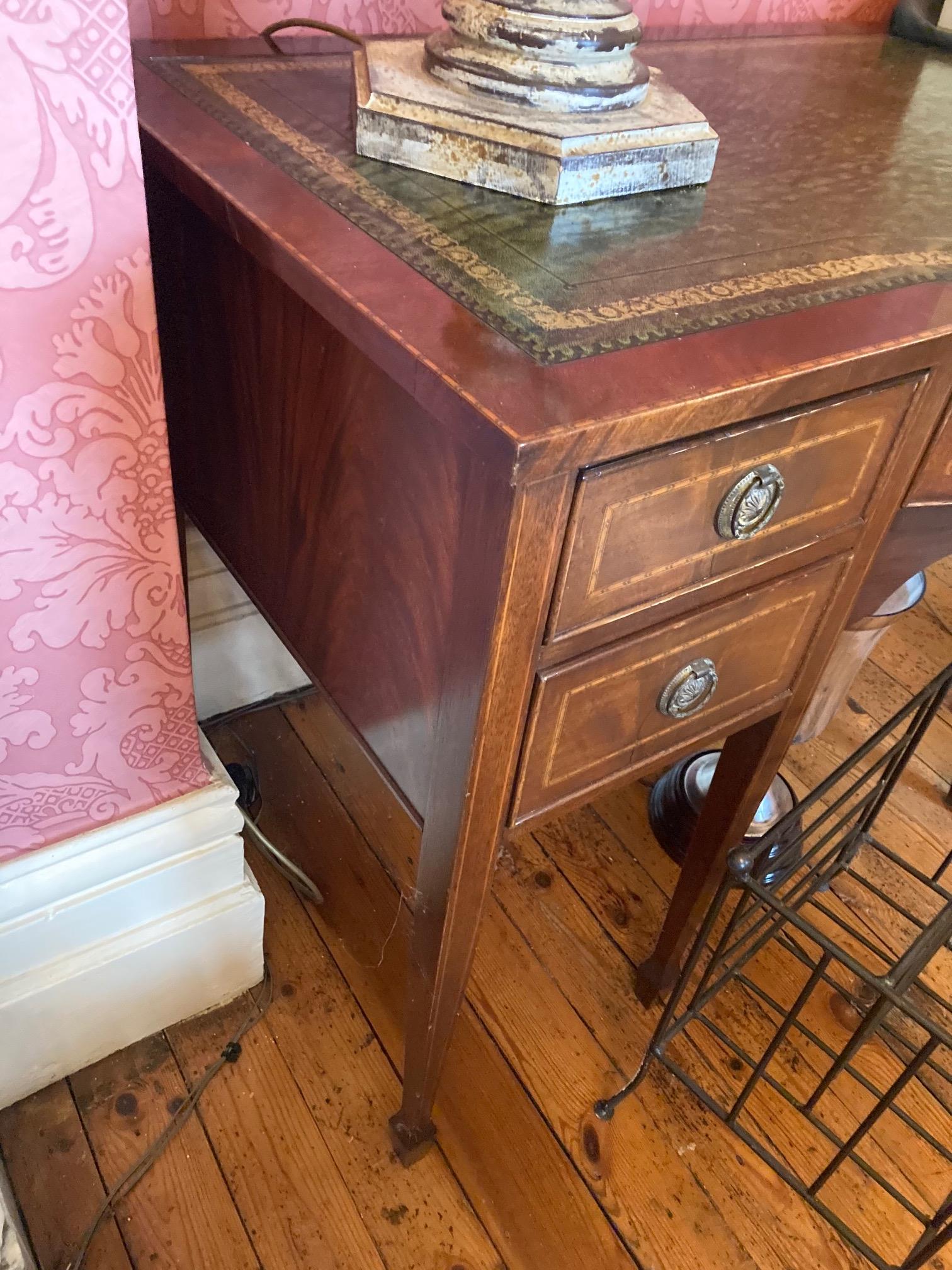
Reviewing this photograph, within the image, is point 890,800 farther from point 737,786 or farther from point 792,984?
point 737,786

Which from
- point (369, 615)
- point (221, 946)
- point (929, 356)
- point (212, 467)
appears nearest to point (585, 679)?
point (369, 615)

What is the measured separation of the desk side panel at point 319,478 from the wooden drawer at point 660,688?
73mm

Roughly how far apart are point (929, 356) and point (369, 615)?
377mm

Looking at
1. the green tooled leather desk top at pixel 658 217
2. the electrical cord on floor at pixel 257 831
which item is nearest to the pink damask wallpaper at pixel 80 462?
the green tooled leather desk top at pixel 658 217

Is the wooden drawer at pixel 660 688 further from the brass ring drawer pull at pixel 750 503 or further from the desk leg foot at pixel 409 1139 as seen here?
the desk leg foot at pixel 409 1139

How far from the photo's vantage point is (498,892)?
1.18 metres

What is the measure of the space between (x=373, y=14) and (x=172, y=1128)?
41.1 inches

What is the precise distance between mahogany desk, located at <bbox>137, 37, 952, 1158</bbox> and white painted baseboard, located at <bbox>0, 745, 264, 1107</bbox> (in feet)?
0.76

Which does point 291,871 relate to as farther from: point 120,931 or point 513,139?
point 513,139

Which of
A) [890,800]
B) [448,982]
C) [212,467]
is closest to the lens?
[448,982]

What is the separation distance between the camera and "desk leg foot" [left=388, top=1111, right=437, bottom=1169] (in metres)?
0.90

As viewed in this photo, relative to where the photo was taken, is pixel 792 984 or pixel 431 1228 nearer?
pixel 431 1228

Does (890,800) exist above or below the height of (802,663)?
below

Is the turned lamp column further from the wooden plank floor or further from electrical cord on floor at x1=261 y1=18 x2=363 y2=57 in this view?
the wooden plank floor
